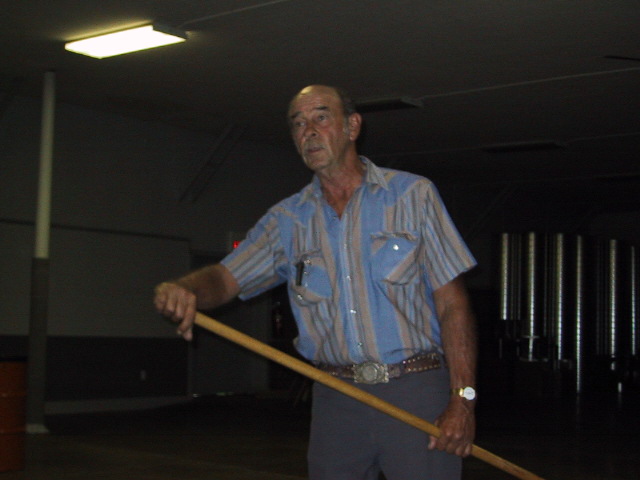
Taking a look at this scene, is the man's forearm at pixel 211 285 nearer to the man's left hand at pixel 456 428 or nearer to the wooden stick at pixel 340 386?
the wooden stick at pixel 340 386

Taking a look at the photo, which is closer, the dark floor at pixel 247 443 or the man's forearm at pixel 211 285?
the man's forearm at pixel 211 285

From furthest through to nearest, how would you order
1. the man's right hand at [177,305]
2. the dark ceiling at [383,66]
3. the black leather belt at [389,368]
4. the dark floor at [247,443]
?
1. the dark ceiling at [383,66]
2. the dark floor at [247,443]
3. the black leather belt at [389,368]
4. the man's right hand at [177,305]

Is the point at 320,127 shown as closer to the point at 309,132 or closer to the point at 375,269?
the point at 309,132

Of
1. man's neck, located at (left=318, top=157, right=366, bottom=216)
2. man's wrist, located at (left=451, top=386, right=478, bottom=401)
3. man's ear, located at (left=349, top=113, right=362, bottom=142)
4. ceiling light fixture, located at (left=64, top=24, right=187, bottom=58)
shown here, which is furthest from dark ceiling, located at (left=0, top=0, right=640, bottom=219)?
man's wrist, located at (left=451, top=386, right=478, bottom=401)

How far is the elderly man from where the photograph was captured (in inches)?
102

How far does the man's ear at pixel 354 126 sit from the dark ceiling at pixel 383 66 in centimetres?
511

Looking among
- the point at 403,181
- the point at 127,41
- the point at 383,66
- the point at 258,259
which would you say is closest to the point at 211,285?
the point at 258,259

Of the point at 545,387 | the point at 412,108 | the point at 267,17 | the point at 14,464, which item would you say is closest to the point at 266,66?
the point at 267,17

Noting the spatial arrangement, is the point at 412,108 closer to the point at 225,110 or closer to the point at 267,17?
the point at 225,110

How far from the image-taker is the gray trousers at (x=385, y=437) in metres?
2.59

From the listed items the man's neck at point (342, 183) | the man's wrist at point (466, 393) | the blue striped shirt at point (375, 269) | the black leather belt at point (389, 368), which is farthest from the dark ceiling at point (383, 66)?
the man's wrist at point (466, 393)

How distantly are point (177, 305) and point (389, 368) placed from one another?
0.61 meters

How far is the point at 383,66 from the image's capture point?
9.74 metres

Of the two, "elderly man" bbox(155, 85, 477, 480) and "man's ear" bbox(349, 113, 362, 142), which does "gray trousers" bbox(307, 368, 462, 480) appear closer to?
"elderly man" bbox(155, 85, 477, 480)
